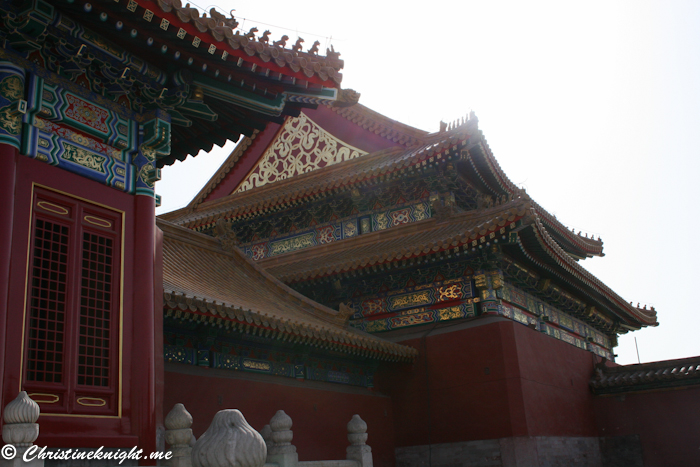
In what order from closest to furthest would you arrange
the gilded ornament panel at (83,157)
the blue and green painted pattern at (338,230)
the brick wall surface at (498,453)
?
1. the gilded ornament panel at (83,157)
2. the brick wall surface at (498,453)
3. the blue and green painted pattern at (338,230)

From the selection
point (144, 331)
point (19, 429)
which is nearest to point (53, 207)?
point (144, 331)

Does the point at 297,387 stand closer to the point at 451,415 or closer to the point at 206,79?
the point at 451,415

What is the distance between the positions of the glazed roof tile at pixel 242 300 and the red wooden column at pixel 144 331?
6.42 ft

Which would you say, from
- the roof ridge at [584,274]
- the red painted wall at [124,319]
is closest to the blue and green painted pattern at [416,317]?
the roof ridge at [584,274]

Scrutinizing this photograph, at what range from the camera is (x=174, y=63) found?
6.44 meters

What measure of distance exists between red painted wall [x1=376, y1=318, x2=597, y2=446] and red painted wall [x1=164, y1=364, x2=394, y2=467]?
1.86ft

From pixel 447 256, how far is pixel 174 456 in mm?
7666

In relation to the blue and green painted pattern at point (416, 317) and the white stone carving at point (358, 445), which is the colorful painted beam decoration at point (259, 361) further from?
the white stone carving at point (358, 445)

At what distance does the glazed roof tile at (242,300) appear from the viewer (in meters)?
8.91

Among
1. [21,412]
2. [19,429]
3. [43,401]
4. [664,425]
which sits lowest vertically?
[664,425]

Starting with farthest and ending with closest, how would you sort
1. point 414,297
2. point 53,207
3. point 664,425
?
point 664,425 → point 414,297 → point 53,207

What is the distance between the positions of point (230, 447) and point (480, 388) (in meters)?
8.63

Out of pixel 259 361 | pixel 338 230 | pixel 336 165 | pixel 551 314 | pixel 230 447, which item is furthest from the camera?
pixel 336 165

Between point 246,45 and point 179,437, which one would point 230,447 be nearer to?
point 179,437
